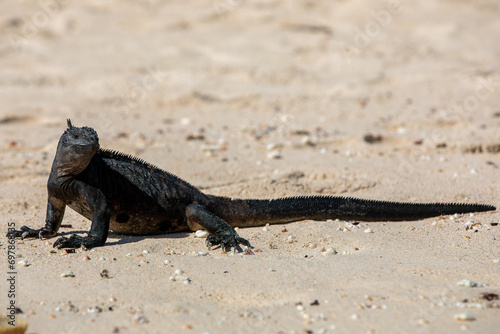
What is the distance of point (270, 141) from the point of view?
7211mm

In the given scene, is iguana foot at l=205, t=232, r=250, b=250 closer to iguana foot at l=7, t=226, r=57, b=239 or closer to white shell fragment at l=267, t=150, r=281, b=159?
iguana foot at l=7, t=226, r=57, b=239

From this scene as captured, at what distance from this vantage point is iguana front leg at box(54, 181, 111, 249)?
4.13 metres

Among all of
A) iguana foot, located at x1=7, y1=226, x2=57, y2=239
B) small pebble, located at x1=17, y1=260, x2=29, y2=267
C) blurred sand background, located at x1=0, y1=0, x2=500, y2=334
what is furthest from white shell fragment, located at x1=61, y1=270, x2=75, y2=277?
iguana foot, located at x1=7, y1=226, x2=57, y2=239

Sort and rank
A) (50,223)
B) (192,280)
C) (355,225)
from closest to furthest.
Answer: (192,280) < (50,223) < (355,225)

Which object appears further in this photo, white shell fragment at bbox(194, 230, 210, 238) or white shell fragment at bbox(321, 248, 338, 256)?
white shell fragment at bbox(194, 230, 210, 238)

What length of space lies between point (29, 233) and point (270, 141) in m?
3.53

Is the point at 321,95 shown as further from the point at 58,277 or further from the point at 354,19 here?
the point at 58,277

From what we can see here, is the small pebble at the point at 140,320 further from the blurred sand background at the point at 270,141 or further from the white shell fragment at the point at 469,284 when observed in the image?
the white shell fragment at the point at 469,284

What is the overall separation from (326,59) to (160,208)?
7113 mm


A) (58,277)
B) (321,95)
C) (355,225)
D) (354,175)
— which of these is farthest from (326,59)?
(58,277)

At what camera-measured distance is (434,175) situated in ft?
19.8

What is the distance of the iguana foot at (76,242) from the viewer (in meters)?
4.11

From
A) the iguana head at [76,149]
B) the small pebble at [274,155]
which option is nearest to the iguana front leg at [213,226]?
the iguana head at [76,149]

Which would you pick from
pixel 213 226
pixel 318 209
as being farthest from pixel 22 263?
pixel 318 209
